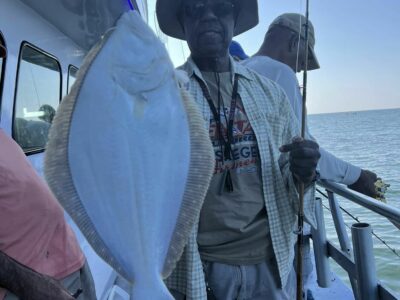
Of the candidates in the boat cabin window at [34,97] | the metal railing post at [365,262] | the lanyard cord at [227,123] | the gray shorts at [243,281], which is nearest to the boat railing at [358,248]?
the metal railing post at [365,262]

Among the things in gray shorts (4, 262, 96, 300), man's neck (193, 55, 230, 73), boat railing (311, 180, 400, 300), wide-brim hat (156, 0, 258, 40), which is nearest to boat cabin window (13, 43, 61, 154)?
gray shorts (4, 262, 96, 300)

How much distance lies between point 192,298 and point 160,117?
3.14 feet

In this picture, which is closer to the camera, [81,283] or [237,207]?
[237,207]

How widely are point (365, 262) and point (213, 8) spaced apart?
1543 mm

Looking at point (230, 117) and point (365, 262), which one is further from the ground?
point (230, 117)

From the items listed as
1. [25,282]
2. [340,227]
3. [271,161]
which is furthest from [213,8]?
[340,227]

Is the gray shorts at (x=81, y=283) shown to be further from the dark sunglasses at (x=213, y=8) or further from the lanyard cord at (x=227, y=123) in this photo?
the dark sunglasses at (x=213, y=8)

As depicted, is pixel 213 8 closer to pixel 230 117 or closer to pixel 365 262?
pixel 230 117

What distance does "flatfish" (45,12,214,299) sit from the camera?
3.10 ft

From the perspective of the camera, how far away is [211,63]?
189cm

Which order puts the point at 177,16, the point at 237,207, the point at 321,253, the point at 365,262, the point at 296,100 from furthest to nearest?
the point at 321,253 < the point at 296,100 < the point at 365,262 < the point at 177,16 < the point at 237,207

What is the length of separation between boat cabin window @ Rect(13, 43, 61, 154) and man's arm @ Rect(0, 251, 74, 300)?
1.16 metres

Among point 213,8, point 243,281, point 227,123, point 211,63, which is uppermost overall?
point 213,8

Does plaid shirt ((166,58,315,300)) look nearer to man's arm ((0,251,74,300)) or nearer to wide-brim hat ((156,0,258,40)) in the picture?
wide-brim hat ((156,0,258,40))
